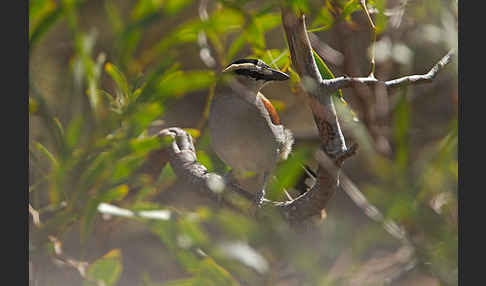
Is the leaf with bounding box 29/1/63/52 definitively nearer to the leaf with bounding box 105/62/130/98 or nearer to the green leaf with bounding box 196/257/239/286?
the leaf with bounding box 105/62/130/98

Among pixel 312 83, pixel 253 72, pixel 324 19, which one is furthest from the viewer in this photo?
pixel 253 72

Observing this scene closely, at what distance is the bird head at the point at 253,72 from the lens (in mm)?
882

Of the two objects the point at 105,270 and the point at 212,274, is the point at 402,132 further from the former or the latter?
the point at 105,270

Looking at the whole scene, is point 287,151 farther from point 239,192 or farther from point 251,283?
point 251,283

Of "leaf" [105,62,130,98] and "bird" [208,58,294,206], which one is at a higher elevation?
"leaf" [105,62,130,98]

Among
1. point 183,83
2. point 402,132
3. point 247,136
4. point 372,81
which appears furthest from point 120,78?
point 402,132

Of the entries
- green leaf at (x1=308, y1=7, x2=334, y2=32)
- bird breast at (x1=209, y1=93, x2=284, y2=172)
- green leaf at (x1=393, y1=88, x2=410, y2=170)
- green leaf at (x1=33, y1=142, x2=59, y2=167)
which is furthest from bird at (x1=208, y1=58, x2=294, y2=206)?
green leaf at (x1=393, y1=88, x2=410, y2=170)

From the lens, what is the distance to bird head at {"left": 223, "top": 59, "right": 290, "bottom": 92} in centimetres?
88

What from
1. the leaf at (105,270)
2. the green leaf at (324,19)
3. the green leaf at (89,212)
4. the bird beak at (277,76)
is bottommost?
the leaf at (105,270)

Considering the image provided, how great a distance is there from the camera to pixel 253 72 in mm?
920

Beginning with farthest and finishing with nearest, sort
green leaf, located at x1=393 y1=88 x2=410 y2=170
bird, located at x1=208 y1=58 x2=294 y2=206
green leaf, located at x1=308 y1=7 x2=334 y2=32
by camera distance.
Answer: bird, located at x1=208 y1=58 x2=294 y2=206, green leaf, located at x1=308 y1=7 x2=334 y2=32, green leaf, located at x1=393 y1=88 x2=410 y2=170

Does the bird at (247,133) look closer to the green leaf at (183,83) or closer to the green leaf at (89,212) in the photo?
the green leaf at (183,83)

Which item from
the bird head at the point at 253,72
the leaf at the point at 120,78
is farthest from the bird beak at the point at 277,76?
the leaf at the point at 120,78

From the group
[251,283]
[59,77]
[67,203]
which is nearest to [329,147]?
[251,283]
